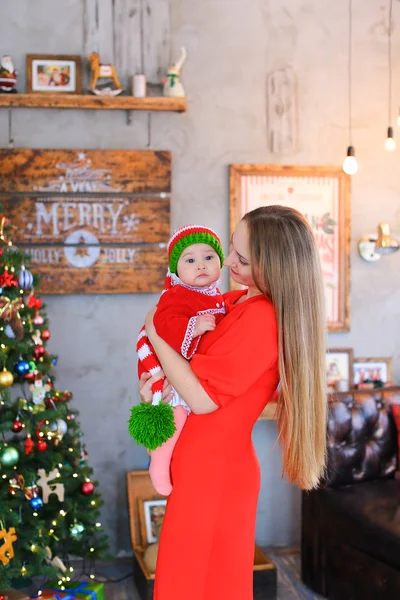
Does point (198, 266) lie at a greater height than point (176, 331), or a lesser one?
greater

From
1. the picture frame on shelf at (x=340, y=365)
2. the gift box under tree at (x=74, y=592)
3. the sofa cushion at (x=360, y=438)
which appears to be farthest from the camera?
the picture frame on shelf at (x=340, y=365)

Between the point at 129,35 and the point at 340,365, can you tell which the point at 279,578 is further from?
the point at 129,35

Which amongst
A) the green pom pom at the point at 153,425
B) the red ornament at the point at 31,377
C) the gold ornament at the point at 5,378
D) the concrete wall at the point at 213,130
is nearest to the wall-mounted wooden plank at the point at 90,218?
the concrete wall at the point at 213,130

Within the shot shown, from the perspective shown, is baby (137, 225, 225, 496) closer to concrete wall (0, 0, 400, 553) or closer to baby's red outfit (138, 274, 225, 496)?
baby's red outfit (138, 274, 225, 496)

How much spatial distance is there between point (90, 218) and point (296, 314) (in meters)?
2.32

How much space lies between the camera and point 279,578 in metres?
3.73

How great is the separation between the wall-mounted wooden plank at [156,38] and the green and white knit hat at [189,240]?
212 centimetres

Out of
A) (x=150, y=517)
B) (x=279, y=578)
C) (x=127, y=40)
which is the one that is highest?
(x=127, y=40)

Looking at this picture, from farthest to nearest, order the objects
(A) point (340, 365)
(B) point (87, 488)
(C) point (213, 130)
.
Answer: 1. (A) point (340, 365)
2. (C) point (213, 130)
3. (B) point (87, 488)

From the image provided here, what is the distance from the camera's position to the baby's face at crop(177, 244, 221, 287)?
1992 mm

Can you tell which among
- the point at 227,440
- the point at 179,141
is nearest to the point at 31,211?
the point at 179,141

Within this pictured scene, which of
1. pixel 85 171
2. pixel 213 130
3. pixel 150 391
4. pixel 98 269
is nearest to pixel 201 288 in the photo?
pixel 150 391

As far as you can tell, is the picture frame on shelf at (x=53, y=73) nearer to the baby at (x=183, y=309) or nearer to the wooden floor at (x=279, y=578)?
the baby at (x=183, y=309)

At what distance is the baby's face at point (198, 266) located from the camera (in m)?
1.99
